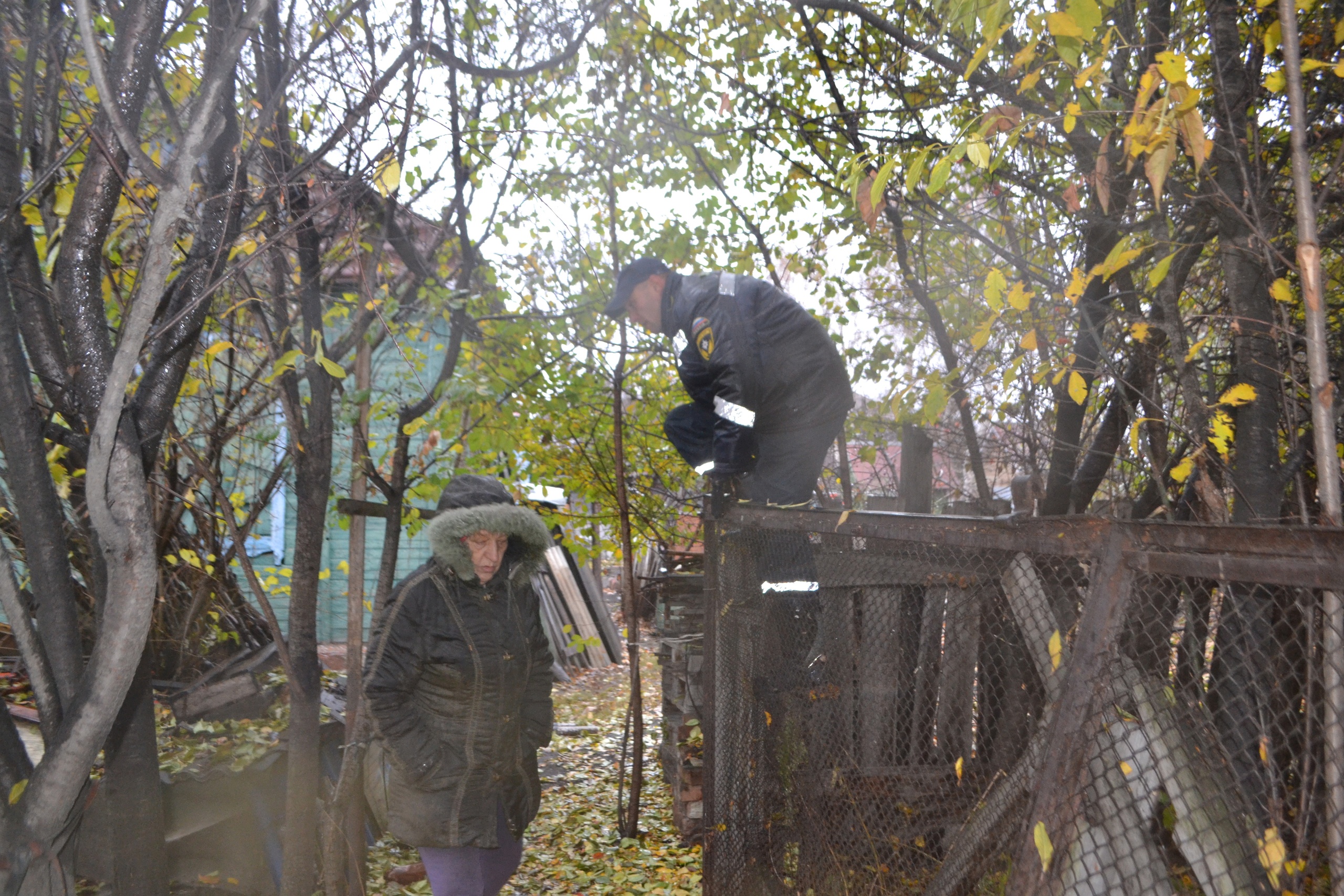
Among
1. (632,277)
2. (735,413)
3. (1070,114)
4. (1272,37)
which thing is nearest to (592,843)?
(735,413)

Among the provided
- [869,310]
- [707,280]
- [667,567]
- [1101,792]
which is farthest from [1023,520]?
[667,567]

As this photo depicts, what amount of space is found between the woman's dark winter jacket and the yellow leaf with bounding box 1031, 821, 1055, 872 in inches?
92.4

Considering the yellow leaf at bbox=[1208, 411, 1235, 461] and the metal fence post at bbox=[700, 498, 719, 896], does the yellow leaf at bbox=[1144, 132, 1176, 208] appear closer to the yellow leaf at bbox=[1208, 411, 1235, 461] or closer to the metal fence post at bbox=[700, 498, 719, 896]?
the yellow leaf at bbox=[1208, 411, 1235, 461]

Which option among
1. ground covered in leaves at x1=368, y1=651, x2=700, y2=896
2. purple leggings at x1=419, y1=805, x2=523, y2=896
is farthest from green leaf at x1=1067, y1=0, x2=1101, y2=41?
ground covered in leaves at x1=368, y1=651, x2=700, y2=896

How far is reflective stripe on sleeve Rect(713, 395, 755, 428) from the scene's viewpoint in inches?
149

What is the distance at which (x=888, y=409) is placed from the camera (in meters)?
5.43

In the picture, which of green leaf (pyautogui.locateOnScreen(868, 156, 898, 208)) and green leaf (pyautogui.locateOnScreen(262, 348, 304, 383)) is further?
green leaf (pyautogui.locateOnScreen(262, 348, 304, 383))

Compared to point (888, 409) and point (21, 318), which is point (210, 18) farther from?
point (888, 409)

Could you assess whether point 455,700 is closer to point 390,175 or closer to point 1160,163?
point 390,175

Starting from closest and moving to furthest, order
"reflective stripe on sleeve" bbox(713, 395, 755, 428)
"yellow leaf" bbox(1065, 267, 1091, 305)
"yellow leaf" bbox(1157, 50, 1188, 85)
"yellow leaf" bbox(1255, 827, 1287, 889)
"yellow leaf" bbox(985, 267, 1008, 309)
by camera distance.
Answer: "yellow leaf" bbox(1255, 827, 1287, 889)
"yellow leaf" bbox(1157, 50, 1188, 85)
"yellow leaf" bbox(985, 267, 1008, 309)
"yellow leaf" bbox(1065, 267, 1091, 305)
"reflective stripe on sleeve" bbox(713, 395, 755, 428)

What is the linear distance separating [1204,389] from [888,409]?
1.68m

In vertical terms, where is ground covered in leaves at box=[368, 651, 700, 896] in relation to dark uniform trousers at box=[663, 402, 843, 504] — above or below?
below

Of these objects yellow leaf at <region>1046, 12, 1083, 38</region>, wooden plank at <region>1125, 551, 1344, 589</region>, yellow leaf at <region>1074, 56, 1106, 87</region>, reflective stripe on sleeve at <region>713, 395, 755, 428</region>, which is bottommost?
wooden plank at <region>1125, 551, 1344, 589</region>

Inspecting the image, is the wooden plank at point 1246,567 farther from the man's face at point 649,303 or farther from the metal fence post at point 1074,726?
the man's face at point 649,303
